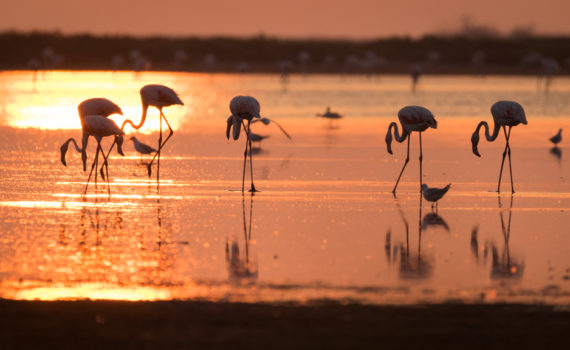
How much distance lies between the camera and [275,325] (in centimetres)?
512

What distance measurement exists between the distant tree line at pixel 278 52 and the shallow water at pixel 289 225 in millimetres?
41199

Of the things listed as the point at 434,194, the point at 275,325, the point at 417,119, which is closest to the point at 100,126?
the point at 417,119

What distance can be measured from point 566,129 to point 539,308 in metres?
14.1

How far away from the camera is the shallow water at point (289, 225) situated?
606 cm

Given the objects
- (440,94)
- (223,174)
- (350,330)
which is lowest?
(350,330)

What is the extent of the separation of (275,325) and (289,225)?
3.08 meters

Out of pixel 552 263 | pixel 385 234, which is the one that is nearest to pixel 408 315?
pixel 552 263

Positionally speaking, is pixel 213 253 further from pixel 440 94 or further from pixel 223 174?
pixel 440 94

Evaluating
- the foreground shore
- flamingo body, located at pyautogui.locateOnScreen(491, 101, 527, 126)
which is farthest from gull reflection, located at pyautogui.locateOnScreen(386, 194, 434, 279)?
flamingo body, located at pyautogui.locateOnScreen(491, 101, 527, 126)

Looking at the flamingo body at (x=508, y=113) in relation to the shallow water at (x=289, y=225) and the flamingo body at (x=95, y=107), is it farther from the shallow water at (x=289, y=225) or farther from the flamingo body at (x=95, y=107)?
the flamingo body at (x=95, y=107)

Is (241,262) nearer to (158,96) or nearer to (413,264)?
(413,264)

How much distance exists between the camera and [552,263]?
6773mm

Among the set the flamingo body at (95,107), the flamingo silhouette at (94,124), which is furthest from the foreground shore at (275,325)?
the flamingo body at (95,107)

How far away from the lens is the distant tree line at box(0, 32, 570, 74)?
57.0 m
